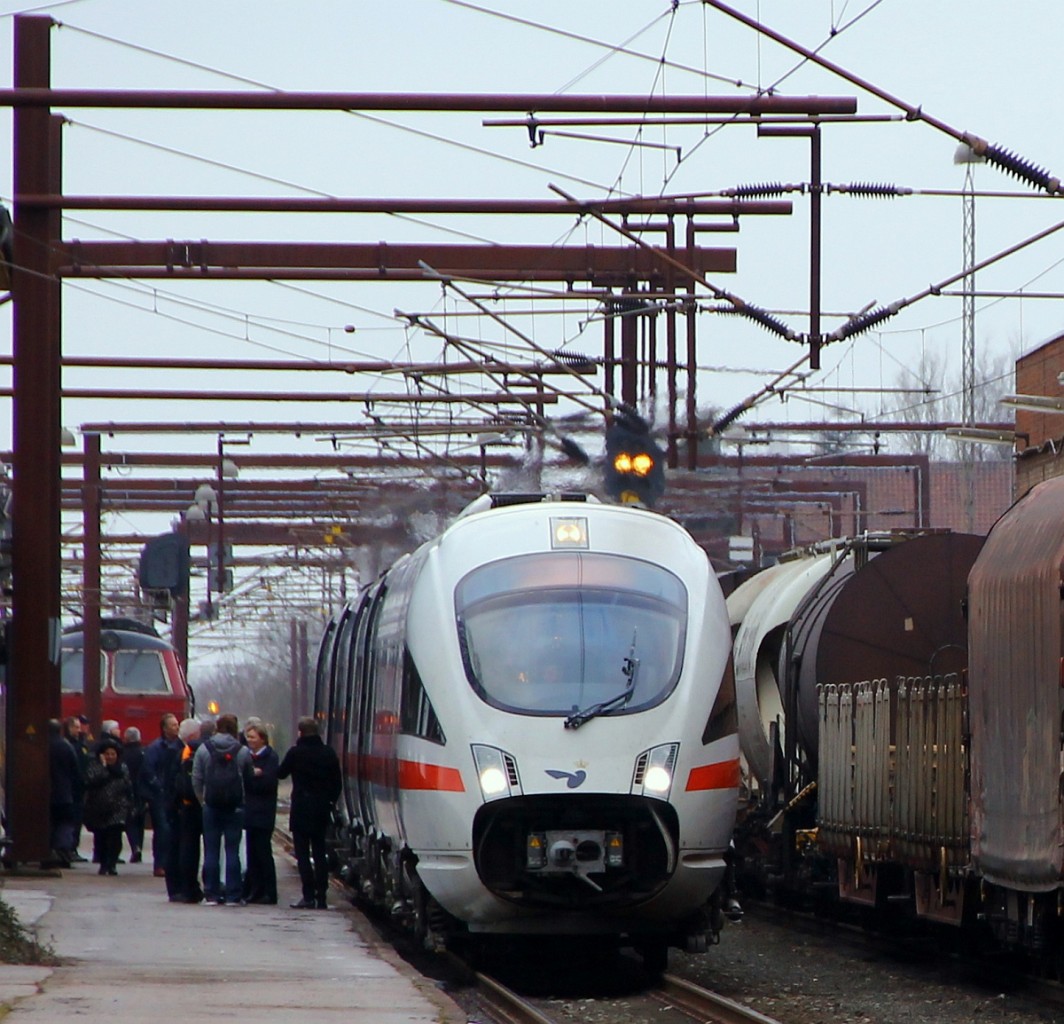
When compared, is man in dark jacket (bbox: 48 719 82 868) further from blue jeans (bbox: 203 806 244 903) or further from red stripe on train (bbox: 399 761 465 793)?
red stripe on train (bbox: 399 761 465 793)

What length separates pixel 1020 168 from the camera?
48.1 ft

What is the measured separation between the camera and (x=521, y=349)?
2336 centimetres

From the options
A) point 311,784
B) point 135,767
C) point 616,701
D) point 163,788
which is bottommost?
point 135,767

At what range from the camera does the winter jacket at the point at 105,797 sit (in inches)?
914

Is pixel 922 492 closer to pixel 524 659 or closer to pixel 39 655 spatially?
pixel 39 655

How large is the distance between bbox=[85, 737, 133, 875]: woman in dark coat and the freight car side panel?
40.0ft

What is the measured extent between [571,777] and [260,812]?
21.3 ft

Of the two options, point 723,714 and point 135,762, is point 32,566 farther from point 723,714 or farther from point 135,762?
point 723,714

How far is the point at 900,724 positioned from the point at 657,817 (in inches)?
97.0

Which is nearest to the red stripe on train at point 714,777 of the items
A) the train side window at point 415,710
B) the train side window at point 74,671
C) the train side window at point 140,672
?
the train side window at point 415,710

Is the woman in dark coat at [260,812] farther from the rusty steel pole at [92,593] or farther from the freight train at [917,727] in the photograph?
the rusty steel pole at [92,593]

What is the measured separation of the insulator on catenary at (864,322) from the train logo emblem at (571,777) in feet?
19.9

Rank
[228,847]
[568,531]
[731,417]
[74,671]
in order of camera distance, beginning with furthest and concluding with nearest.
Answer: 1. [74,671]
2. [731,417]
3. [228,847]
4. [568,531]

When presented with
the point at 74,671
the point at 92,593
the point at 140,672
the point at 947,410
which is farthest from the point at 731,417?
the point at 947,410
